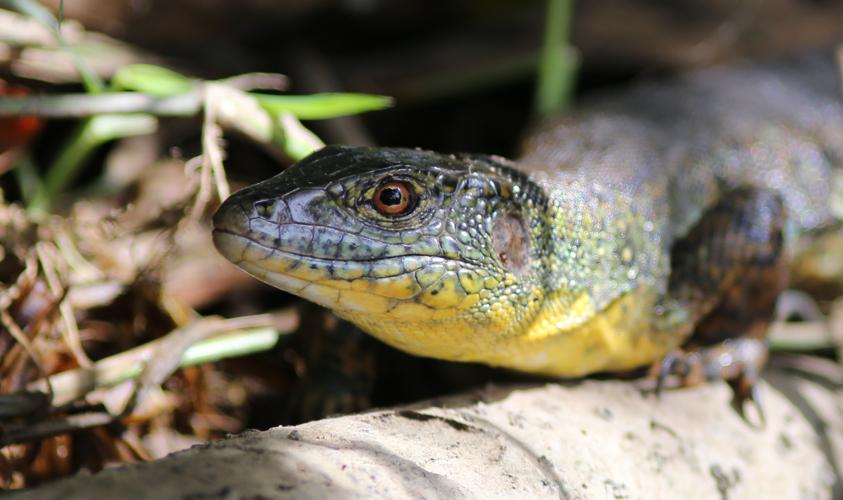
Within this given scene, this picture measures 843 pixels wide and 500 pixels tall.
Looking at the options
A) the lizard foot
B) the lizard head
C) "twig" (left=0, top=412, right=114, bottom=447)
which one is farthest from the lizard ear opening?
"twig" (left=0, top=412, right=114, bottom=447)

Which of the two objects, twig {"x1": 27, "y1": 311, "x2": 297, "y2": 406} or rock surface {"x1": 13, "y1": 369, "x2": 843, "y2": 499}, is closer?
rock surface {"x1": 13, "y1": 369, "x2": 843, "y2": 499}

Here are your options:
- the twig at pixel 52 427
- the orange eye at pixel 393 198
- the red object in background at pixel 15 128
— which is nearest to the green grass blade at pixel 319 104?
the orange eye at pixel 393 198

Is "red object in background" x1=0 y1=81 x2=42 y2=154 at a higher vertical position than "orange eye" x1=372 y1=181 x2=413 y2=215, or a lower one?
lower

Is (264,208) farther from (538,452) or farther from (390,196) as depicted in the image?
(538,452)

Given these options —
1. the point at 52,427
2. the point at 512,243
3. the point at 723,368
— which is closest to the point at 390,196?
the point at 512,243

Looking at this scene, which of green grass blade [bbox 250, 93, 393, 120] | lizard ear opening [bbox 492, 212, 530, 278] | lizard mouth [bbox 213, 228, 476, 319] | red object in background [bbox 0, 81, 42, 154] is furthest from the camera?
red object in background [bbox 0, 81, 42, 154]

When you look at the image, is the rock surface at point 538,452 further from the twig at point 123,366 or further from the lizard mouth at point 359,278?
the twig at point 123,366

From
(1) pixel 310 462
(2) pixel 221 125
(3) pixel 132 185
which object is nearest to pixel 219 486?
(1) pixel 310 462

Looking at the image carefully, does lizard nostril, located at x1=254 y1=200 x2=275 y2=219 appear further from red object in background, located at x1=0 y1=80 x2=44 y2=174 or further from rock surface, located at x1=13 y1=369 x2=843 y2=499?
red object in background, located at x1=0 y1=80 x2=44 y2=174

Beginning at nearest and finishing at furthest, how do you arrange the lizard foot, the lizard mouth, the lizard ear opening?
1. the lizard mouth
2. the lizard ear opening
3. the lizard foot
